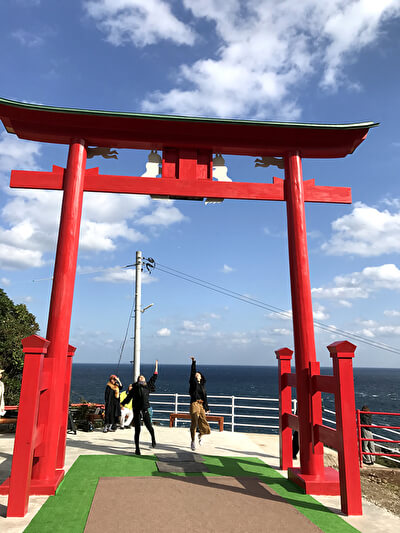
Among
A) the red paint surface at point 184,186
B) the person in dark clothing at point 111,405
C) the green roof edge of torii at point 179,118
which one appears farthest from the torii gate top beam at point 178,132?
the person in dark clothing at point 111,405

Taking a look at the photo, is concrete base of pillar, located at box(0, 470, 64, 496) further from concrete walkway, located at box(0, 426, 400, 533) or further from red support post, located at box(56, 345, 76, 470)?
red support post, located at box(56, 345, 76, 470)

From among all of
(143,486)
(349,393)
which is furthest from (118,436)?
(349,393)

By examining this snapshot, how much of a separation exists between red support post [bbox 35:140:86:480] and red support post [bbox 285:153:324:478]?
3.65 meters

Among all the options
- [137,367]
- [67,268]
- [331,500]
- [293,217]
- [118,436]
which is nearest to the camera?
[331,500]

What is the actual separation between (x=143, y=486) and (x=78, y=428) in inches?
224

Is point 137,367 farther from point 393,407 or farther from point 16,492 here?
point 393,407

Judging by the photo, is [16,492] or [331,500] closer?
[16,492]

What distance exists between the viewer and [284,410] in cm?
700

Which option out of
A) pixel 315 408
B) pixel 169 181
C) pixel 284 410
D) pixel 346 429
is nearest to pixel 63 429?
pixel 284 410

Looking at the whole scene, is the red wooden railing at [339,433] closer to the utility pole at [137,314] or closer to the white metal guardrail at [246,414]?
the white metal guardrail at [246,414]

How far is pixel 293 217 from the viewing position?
6715mm

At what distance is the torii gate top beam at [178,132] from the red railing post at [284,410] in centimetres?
381

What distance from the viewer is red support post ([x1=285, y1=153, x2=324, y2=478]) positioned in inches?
231

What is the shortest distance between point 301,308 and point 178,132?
12.3ft
